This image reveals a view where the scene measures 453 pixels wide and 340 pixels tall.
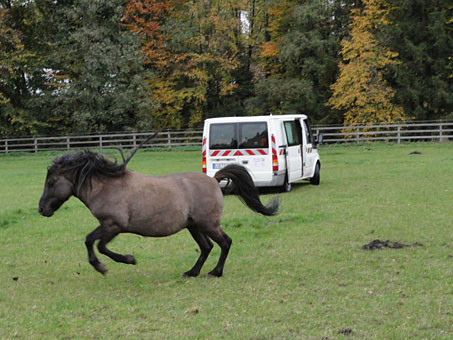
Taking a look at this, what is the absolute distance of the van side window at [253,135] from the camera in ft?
55.3

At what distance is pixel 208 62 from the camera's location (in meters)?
46.2

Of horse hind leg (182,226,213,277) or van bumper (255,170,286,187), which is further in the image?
van bumper (255,170,286,187)

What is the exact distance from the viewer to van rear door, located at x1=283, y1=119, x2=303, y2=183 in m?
17.4

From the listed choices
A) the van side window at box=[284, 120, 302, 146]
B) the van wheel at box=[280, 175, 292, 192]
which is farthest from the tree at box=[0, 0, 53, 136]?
the van wheel at box=[280, 175, 292, 192]

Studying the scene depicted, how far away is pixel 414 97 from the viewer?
4162 centimetres

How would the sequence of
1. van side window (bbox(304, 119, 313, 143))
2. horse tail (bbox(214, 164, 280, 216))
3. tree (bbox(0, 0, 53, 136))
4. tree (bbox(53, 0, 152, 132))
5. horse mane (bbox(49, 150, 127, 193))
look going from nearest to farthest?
1. horse mane (bbox(49, 150, 127, 193))
2. horse tail (bbox(214, 164, 280, 216))
3. van side window (bbox(304, 119, 313, 143))
4. tree (bbox(53, 0, 152, 132))
5. tree (bbox(0, 0, 53, 136))

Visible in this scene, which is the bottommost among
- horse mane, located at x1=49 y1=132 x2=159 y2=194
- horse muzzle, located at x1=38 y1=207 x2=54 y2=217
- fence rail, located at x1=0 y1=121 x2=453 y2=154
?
fence rail, located at x1=0 y1=121 x2=453 y2=154

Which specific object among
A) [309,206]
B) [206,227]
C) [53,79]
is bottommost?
[309,206]

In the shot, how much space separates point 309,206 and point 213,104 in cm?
3507

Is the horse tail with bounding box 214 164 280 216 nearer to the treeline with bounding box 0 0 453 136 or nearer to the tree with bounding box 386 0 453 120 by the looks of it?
the treeline with bounding box 0 0 453 136

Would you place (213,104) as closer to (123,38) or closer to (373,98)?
(123,38)

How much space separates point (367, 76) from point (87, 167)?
3661cm

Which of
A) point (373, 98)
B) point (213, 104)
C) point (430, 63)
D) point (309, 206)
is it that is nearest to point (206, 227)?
point (309, 206)

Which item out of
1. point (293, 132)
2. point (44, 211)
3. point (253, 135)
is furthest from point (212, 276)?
point (293, 132)
